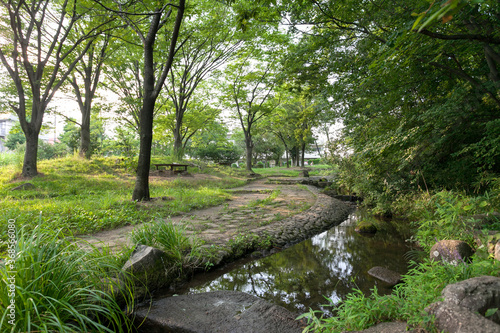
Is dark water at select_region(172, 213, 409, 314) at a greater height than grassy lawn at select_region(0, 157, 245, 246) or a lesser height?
lesser

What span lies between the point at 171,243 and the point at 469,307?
3016 millimetres

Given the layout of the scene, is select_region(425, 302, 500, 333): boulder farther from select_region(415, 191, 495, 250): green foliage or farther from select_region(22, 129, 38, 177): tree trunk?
select_region(22, 129, 38, 177): tree trunk

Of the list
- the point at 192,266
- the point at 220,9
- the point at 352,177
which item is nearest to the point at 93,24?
the point at 220,9

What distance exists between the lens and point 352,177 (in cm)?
925

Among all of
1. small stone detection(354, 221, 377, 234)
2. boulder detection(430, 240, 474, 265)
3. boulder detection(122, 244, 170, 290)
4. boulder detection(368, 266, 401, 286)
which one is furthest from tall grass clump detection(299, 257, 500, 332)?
small stone detection(354, 221, 377, 234)

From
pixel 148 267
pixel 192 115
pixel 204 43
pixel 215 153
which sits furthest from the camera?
pixel 215 153

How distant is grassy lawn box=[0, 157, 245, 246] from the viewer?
14.8 ft

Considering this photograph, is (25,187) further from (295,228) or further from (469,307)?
(469,307)

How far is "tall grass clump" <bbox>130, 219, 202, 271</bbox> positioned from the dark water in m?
0.26

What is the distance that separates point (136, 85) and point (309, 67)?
578 inches

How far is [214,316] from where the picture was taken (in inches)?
88.4

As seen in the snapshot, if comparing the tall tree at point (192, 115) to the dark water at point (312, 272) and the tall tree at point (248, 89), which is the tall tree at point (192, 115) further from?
the dark water at point (312, 272)

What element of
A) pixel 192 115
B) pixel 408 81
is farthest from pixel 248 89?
pixel 408 81

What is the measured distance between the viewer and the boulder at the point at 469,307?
1.34m
